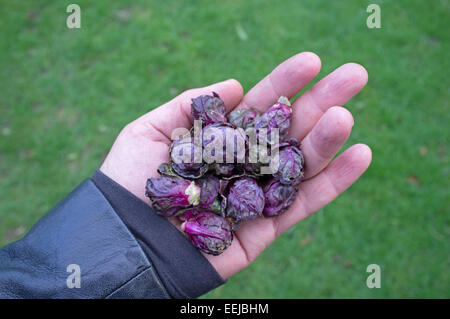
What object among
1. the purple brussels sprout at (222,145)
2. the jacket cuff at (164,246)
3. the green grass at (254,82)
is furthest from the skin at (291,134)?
the green grass at (254,82)

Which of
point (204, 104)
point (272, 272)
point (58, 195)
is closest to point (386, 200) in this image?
point (272, 272)

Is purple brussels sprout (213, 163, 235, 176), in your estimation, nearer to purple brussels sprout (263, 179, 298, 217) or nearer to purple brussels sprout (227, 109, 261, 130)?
purple brussels sprout (263, 179, 298, 217)

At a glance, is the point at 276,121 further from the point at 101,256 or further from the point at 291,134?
the point at 101,256

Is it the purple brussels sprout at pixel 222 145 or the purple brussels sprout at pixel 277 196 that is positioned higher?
the purple brussels sprout at pixel 222 145

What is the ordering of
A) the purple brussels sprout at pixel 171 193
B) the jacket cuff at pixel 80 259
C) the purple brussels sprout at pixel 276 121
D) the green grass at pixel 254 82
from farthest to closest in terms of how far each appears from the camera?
the green grass at pixel 254 82 → the purple brussels sprout at pixel 276 121 → the purple brussels sprout at pixel 171 193 → the jacket cuff at pixel 80 259

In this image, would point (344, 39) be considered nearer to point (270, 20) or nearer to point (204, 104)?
point (270, 20)

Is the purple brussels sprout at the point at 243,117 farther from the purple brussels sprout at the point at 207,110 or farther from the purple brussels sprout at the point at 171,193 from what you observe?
the purple brussels sprout at the point at 171,193

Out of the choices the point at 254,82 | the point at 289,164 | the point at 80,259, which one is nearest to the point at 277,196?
the point at 289,164
